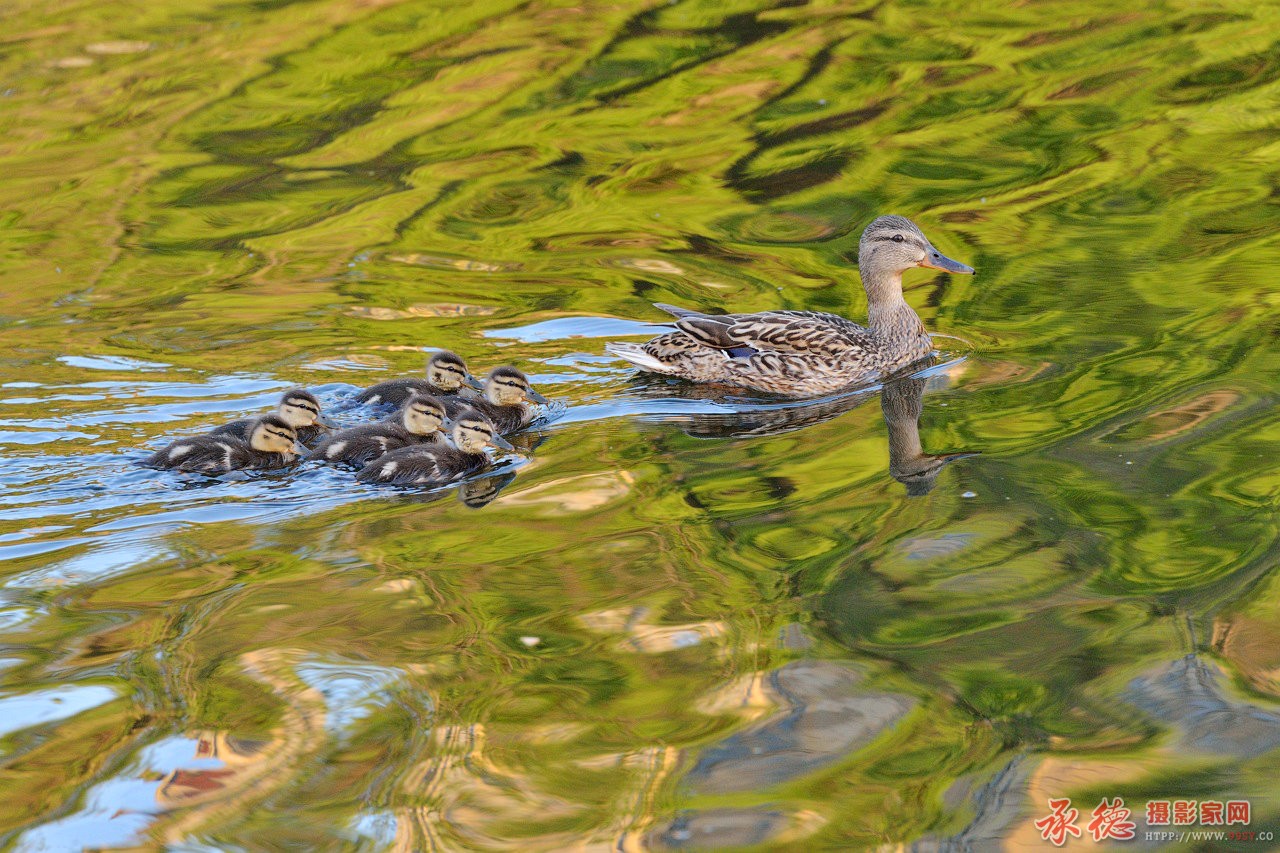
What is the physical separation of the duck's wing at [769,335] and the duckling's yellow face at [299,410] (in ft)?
4.93

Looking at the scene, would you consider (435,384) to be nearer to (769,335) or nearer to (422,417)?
(422,417)

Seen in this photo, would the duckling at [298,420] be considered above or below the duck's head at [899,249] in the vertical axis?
above

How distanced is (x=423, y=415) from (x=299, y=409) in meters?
0.43

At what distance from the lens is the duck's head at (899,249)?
6.21 m

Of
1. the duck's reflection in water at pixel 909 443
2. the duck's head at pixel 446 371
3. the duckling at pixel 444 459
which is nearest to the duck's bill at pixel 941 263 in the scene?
the duck's reflection in water at pixel 909 443

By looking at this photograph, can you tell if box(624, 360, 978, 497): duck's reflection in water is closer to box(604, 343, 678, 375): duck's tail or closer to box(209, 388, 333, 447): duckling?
box(604, 343, 678, 375): duck's tail

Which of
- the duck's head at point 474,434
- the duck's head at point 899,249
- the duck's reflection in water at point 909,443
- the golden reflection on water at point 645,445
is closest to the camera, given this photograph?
the golden reflection on water at point 645,445

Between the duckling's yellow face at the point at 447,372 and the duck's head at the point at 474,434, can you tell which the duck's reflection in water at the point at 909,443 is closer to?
the duck's head at the point at 474,434

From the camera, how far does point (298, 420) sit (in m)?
5.31

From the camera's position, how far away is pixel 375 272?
7.06m

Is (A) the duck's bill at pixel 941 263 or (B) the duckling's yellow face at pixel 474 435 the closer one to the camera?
(B) the duckling's yellow face at pixel 474 435

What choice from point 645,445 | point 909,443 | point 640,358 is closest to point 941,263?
point 640,358

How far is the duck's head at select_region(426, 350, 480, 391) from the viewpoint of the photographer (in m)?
5.73

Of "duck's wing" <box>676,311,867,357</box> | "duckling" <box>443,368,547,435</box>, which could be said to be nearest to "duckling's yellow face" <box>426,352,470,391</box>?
"duckling" <box>443,368,547,435</box>
